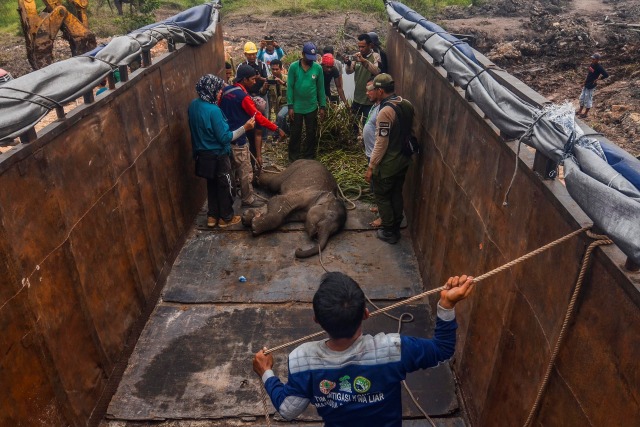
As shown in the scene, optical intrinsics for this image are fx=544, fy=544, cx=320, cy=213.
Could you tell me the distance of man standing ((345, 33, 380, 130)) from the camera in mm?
8359

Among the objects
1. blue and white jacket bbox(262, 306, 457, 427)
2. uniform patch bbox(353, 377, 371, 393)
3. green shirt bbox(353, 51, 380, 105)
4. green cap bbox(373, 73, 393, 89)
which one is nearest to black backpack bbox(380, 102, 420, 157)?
green cap bbox(373, 73, 393, 89)

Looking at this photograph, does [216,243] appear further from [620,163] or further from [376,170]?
[620,163]

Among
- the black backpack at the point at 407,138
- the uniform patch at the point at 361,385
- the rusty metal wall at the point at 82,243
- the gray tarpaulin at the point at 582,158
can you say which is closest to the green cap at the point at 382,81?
the black backpack at the point at 407,138

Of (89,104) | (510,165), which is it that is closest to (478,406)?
(510,165)

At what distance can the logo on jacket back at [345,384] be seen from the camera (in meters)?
2.39

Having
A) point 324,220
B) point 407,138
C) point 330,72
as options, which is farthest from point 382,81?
point 330,72

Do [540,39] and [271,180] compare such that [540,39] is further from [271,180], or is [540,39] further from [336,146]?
[271,180]

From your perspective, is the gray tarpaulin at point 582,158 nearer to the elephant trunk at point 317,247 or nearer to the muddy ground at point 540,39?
the elephant trunk at point 317,247

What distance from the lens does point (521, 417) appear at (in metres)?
3.06

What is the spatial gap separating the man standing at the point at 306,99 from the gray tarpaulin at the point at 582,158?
14.9 ft

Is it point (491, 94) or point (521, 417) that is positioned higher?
point (491, 94)

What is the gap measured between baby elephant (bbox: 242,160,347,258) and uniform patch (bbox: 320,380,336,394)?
150 inches

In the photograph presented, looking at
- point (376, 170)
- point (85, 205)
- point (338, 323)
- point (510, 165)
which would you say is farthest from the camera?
point (376, 170)

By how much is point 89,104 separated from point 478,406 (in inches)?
147
